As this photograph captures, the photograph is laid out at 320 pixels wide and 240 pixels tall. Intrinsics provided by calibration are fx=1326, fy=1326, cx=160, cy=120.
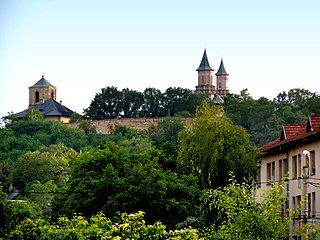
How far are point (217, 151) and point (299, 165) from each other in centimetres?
590

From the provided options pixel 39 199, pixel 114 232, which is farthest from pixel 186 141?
pixel 39 199

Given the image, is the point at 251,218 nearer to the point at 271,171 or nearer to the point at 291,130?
the point at 291,130

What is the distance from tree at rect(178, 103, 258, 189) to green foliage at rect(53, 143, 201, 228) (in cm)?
107

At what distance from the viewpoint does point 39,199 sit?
452ft

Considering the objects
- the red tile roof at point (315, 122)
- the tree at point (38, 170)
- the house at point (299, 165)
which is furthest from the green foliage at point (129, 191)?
the tree at point (38, 170)

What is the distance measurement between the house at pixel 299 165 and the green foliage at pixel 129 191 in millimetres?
3830

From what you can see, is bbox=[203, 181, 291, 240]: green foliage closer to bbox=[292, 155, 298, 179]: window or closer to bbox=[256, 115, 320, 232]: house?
bbox=[256, 115, 320, 232]: house

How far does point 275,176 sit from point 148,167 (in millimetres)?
6036

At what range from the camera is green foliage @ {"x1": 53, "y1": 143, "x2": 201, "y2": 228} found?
2306 inches

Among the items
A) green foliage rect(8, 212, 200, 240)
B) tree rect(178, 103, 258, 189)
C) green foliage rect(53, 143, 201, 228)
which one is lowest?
green foliage rect(8, 212, 200, 240)

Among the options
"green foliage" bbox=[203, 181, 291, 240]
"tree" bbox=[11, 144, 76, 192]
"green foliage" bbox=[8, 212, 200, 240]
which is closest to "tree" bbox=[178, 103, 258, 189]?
"green foliage" bbox=[203, 181, 291, 240]

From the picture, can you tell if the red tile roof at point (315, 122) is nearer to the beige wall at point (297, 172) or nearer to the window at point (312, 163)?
the beige wall at point (297, 172)

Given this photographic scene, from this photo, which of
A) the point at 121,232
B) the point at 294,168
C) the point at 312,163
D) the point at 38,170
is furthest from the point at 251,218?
the point at 38,170

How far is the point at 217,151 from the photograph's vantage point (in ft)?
193
